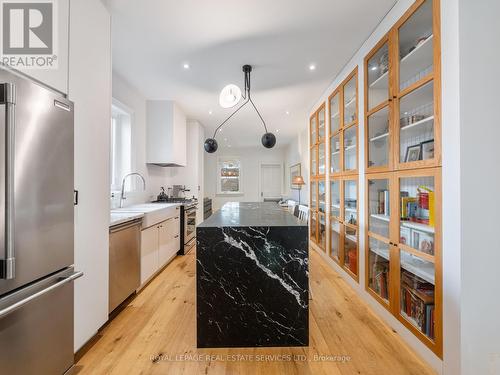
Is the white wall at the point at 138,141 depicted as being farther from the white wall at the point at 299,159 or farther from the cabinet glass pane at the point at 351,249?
the white wall at the point at 299,159

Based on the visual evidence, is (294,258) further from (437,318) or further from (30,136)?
(30,136)

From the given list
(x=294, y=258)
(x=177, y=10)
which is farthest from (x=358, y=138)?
(x=177, y=10)

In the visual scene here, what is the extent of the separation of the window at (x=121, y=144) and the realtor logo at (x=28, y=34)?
206 cm

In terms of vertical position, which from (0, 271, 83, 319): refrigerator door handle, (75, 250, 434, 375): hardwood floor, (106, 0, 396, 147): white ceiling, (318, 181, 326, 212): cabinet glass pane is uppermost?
(106, 0, 396, 147): white ceiling

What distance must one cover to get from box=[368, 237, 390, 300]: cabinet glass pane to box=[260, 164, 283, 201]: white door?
6.71 meters

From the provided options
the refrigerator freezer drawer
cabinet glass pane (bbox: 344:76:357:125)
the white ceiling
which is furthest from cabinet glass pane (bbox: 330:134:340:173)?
the refrigerator freezer drawer

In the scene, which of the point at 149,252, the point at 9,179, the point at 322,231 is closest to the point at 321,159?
the point at 322,231

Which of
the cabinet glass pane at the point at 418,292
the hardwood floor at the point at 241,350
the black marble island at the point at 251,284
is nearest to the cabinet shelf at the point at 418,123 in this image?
the cabinet glass pane at the point at 418,292

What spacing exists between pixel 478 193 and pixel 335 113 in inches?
94.4

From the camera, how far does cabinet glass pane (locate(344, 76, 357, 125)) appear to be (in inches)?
111

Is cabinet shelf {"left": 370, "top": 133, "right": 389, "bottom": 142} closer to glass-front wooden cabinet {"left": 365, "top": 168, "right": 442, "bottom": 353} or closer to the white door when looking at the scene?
glass-front wooden cabinet {"left": 365, "top": 168, "right": 442, "bottom": 353}

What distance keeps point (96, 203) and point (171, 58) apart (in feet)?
6.31

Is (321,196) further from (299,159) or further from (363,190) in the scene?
(299,159)

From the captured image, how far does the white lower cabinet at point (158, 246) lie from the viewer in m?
2.77
